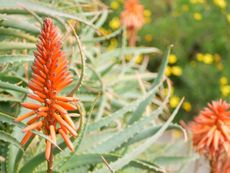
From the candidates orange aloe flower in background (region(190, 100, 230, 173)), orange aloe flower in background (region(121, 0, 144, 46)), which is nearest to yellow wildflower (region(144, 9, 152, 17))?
orange aloe flower in background (region(121, 0, 144, 46))

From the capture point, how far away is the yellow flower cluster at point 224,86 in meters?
6.69

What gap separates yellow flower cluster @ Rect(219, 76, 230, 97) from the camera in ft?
21.9

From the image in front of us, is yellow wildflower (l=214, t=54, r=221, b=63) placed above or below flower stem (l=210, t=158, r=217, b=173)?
below

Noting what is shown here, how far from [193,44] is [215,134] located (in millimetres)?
5319

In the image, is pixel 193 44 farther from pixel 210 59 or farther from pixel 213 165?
pixel 213 165

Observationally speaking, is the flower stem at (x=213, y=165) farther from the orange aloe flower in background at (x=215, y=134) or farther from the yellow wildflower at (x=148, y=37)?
the yellow wildflower at (x=148, y=37)

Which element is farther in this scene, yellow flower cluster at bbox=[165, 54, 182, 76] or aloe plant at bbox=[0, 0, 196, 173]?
yellow flower cluster at bbox=[165, 54, 182, 76]

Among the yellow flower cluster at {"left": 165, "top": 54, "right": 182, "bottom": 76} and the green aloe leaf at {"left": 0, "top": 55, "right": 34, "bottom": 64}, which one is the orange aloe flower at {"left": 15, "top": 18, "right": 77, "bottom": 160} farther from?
the yellow flower cluster at {"left": 165, "top": 54, "right": 182, "bottom": 76}

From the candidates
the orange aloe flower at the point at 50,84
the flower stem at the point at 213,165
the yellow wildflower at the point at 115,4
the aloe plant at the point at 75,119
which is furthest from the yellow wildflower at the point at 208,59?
the orange aloe flower at the point at 50,84

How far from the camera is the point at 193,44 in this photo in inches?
298

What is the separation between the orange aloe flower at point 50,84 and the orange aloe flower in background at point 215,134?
0.74 meters

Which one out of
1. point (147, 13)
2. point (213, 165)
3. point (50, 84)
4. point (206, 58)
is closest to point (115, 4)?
point (147, 13)

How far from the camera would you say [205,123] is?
7.84 ft

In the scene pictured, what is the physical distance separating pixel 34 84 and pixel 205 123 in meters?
0.88
